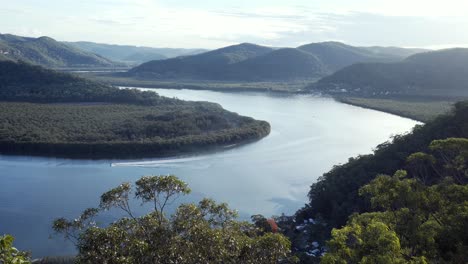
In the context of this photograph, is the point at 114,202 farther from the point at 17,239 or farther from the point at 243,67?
the point at 243,67

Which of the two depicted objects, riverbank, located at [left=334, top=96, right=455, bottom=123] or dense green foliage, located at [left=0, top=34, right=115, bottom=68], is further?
dense green foliage, located at [left=0, top=34, right=115, bottom=68]

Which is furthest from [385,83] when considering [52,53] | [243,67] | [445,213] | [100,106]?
[52,53]

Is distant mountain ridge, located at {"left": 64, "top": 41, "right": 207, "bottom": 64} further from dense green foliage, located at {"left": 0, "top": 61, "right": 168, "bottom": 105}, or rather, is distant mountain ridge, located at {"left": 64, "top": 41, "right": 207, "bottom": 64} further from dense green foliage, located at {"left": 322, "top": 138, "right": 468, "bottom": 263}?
dense green foliage, located at {"left": 322, "top": 138, "right": 468, "bottom": 263}

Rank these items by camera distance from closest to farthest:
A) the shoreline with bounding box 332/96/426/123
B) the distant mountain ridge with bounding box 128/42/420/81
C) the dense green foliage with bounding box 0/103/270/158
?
the dense green foliage with bounding box 0/103/270/158
the shoreline with bounding box 332/96/426/123
the distant mountain ridge with bounding box 128/42/420/81

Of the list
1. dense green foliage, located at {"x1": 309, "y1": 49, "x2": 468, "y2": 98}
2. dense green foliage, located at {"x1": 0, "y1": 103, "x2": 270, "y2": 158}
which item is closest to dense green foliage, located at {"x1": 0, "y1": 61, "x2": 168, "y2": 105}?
dense green foliage, located at {"x1": 0, "y1": 103, "x2": 270, "y2": 158}

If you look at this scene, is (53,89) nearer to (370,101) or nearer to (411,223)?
(370,101)

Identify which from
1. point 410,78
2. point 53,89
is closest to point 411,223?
point 53,89

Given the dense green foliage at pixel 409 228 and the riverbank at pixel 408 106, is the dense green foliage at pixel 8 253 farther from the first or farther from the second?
the riverbank at pixel 408 106
